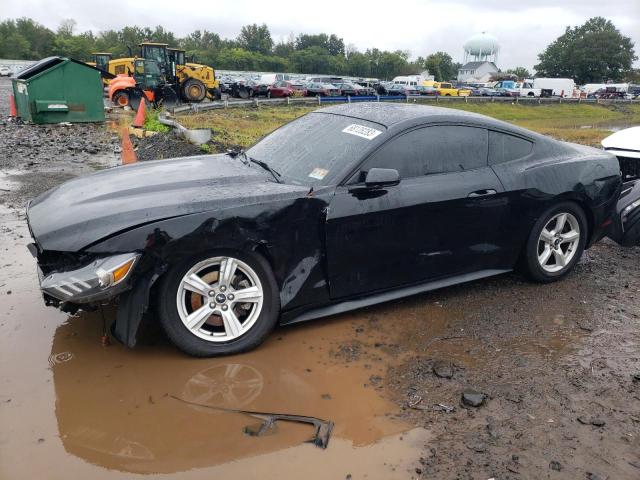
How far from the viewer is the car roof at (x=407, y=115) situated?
13.1ft

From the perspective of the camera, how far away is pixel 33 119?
595 inches

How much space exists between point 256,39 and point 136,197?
121889 millimetres

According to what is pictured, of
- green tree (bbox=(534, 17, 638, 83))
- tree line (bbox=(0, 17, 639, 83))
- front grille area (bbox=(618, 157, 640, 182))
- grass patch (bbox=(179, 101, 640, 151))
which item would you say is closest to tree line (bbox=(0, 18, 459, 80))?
tree line (bbox=(0, 17, 639, 83))

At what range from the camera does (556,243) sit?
4570 mm

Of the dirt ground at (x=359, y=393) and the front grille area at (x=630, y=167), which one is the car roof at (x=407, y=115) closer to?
the dirt ground at (x=359, y=393)

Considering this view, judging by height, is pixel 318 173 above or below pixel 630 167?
above

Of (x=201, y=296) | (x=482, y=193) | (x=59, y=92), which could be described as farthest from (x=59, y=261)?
(x=59, y=92)

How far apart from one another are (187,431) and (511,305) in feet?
8.93

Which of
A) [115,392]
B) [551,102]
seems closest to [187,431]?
[115,392]

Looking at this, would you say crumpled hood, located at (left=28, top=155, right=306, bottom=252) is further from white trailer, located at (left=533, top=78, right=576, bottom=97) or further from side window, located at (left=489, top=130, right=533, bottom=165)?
white trailer, located at (left=533, top=78, right=576, bottom=97)

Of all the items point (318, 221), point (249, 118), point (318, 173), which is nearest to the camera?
point (318, 221)

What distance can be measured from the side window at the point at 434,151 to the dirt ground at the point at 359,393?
1084 mm

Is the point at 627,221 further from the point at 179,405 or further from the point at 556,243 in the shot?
the point at 179,405

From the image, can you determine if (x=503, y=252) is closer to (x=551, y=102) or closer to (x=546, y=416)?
(x=546, y=416)
